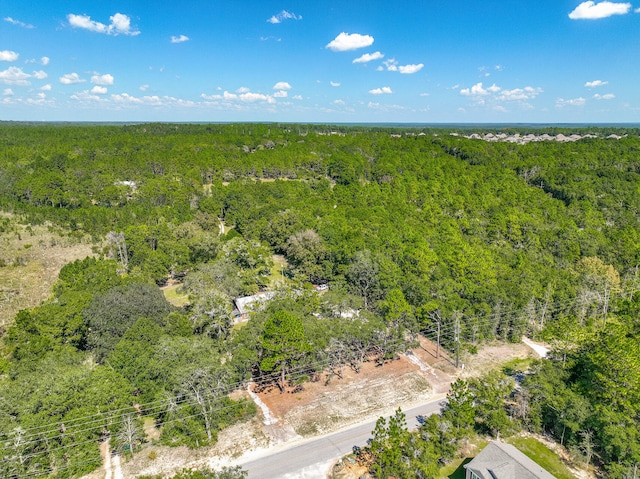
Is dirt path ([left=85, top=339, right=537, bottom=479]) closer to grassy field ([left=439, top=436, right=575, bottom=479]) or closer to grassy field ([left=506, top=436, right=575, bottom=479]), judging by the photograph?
grassy field ([left=439, top=436, right=575, bottom=479])

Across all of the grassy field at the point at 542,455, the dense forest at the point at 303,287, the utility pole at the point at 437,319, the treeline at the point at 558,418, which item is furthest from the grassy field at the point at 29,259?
the grassy field at the point at 542,455

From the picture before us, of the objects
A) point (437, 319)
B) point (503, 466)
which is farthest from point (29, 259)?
point (503, 466)

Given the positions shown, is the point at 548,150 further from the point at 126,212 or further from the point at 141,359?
the point at 141,359

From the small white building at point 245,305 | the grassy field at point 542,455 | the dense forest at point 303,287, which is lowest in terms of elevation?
the grassy field at point 542,455

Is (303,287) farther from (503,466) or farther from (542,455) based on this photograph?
(503,466)

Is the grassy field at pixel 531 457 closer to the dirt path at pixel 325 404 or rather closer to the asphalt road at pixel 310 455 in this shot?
the asphalt road at pixel 310 455

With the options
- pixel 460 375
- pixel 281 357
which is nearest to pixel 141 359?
pixel 281 357

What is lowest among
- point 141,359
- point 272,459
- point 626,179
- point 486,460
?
point 272,459
